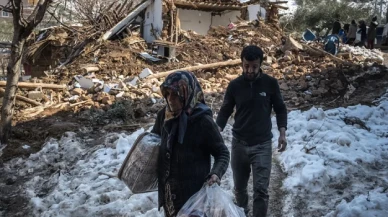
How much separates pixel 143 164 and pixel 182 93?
0.57 metres

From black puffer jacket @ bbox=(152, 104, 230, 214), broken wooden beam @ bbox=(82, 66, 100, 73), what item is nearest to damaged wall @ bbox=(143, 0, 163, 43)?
broken wooden beam @ bbox=(82, 66, 100, 73)

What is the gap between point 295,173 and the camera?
5277 millimetres

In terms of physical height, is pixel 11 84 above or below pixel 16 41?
below

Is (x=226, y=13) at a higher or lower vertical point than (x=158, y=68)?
higher

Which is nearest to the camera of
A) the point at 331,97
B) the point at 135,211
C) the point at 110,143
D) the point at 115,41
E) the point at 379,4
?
the point at 135,211

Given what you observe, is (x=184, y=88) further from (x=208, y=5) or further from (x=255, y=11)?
(x=255, y=11)

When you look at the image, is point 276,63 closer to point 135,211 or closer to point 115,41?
point 115,41

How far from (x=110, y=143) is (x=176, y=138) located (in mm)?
4217

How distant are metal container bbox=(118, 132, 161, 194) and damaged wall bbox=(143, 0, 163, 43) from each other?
13.6 metres

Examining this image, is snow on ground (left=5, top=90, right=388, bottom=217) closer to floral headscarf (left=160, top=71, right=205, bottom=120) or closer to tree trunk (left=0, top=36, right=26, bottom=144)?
tree trunk (left=0, top=36, right=26, bottom=144)

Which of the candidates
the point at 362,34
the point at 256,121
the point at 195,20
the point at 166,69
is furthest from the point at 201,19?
the point at 256,121

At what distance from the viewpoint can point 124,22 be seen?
15.6m

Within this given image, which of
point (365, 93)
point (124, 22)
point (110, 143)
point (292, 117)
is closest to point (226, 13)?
point (124, 22)

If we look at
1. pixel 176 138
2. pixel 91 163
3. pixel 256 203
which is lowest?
pixel 91 163
